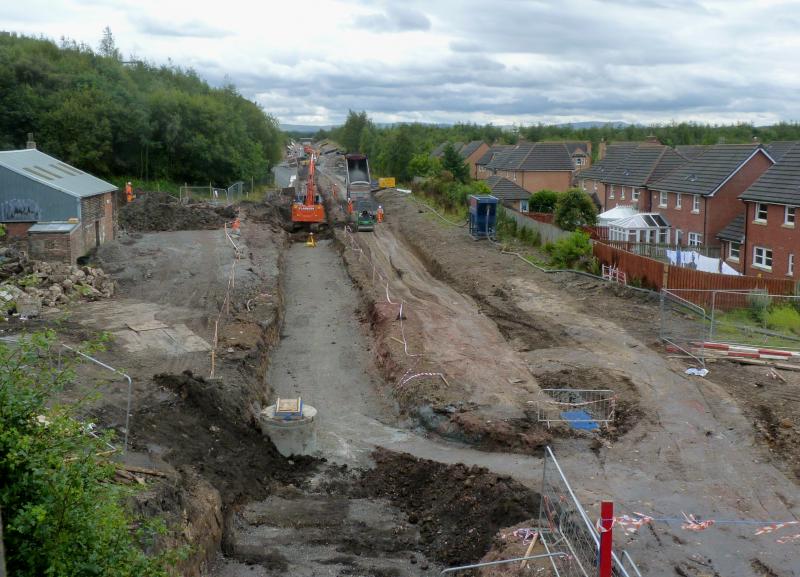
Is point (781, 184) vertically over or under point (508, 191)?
over

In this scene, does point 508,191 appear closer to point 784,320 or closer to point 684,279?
point 684,279

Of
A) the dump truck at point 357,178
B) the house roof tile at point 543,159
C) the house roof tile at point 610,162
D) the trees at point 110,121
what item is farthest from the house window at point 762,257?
the trees at point 110,121

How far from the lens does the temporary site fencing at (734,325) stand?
23656mm

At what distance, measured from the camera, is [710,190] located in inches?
1672

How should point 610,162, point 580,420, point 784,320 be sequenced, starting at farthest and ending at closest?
point 610,162 → point 784,320 → point 580,420

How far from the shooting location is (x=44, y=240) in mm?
28969

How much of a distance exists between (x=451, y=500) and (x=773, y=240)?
2733cm

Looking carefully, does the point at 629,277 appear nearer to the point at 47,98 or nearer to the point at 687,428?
the point at 687,428

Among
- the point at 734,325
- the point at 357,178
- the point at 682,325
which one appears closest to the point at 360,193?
the point at 357,178

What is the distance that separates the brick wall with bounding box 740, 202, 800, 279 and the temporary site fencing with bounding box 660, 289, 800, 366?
847 cm

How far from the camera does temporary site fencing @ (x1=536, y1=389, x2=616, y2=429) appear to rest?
18.3 m

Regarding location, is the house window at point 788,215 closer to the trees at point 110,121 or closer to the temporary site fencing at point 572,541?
the temporary site fencing at point 572,541

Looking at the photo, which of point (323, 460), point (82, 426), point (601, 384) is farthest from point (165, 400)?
point (601, 384)

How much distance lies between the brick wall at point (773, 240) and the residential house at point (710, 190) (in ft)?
16.3
